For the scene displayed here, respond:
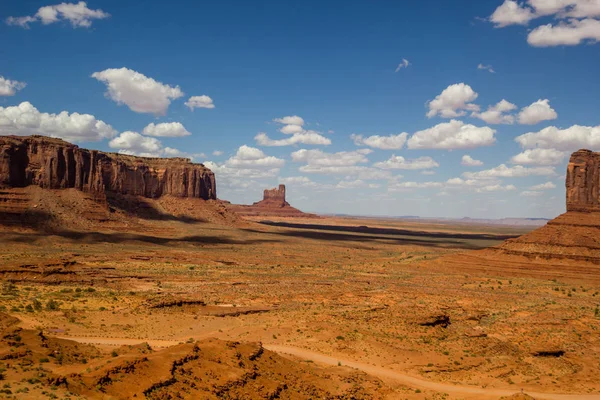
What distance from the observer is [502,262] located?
73875 mm

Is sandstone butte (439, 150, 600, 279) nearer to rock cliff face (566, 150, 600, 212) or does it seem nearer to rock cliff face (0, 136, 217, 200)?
rock cliff face (566, 150, 600, 212)

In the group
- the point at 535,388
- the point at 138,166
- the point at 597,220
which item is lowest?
the point at 535,388

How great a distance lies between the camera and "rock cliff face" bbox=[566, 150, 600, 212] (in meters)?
75.5

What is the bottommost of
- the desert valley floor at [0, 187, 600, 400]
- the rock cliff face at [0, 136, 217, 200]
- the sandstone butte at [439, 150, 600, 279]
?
the desert valley floor at [0, 187, 600, 400]

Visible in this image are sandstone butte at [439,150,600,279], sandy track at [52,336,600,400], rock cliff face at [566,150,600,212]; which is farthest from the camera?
rock cliff face at [566,150,600,212]

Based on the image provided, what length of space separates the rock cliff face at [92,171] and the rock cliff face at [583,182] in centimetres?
10058

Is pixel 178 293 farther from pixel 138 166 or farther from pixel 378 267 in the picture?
pixel 138 166

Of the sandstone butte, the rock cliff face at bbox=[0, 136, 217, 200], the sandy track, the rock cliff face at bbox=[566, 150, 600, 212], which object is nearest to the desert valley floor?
the sandy track

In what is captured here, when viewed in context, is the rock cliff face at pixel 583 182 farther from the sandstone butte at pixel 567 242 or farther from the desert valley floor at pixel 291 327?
the desert valley floor at pixel 291 327

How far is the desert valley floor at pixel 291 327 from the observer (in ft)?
64.7

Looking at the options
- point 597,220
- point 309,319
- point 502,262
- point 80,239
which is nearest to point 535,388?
point 309,319

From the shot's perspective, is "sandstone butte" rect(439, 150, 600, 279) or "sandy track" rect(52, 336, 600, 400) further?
"sandstone butte" rect(439, 150, 600, 279)

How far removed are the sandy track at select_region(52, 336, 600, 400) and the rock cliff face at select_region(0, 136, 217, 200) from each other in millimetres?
86162

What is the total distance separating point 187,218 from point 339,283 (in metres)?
99.7
